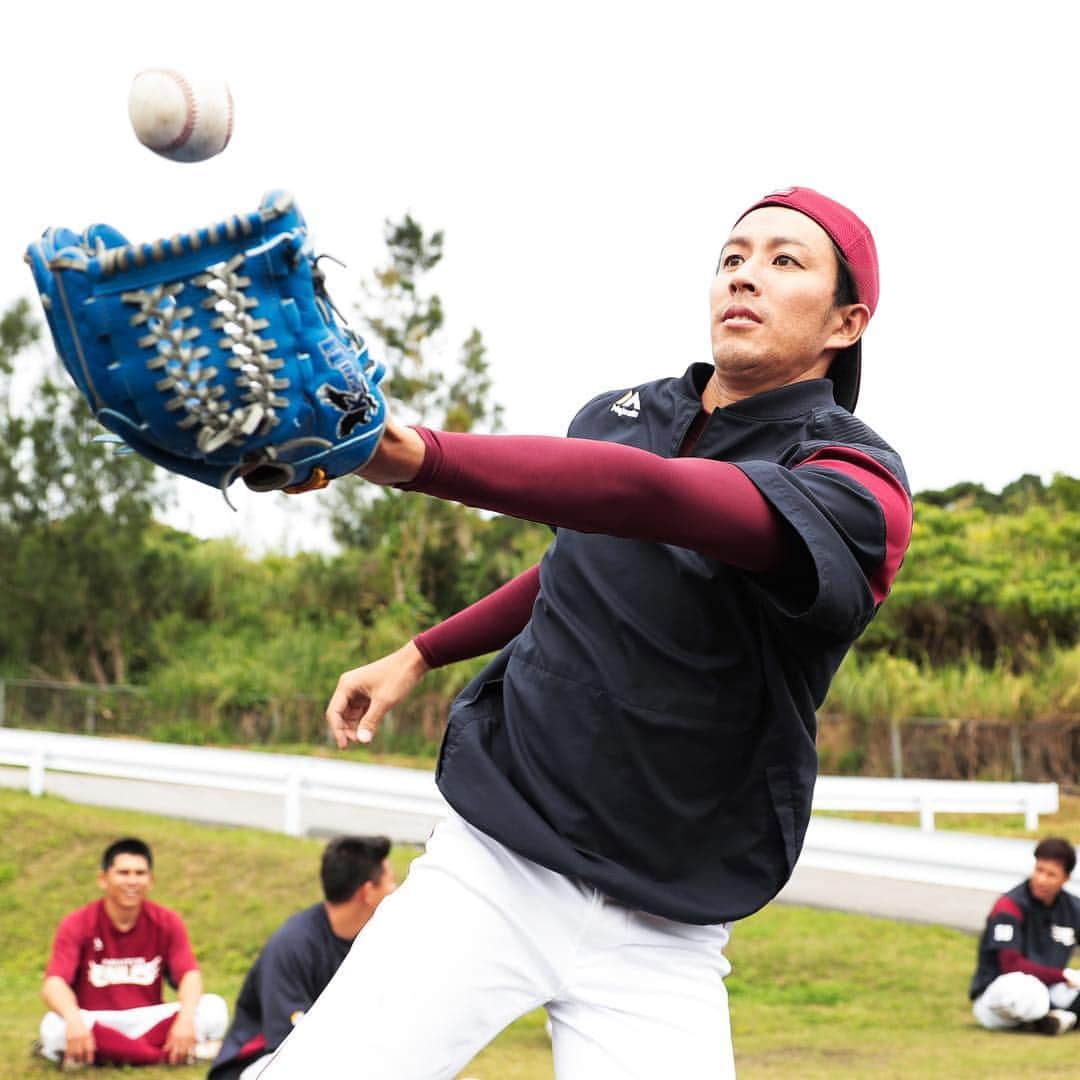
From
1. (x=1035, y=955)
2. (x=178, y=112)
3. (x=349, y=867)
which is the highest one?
(x=178, y=112)

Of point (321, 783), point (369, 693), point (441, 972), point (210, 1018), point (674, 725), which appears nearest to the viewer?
point (441, 972)

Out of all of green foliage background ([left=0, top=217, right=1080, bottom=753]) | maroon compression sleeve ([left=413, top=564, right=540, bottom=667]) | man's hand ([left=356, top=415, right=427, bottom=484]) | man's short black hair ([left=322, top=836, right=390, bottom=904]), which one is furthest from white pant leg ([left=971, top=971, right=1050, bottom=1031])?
green foliage background ([left=0, top=217, right=1080, bottom=753])

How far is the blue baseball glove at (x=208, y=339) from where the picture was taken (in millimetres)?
2133

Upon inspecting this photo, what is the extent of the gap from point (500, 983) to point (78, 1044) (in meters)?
6.11

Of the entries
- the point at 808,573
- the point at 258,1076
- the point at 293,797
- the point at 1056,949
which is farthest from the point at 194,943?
the point at 808,573

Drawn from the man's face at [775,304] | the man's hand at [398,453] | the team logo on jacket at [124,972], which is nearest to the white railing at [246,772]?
the team logo on jacket at [124,972]

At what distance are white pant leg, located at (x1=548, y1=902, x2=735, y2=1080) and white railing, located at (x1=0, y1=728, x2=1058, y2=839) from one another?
1149cm

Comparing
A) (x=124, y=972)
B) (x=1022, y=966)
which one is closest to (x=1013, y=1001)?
(x=1022, y=966)

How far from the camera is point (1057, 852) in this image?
9.80m

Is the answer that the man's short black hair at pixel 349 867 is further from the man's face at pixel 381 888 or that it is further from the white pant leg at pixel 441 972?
the white pant leg at pixel 441 972

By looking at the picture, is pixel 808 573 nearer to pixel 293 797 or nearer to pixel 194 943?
pixel 194 943

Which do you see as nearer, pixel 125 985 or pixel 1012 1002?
pixel 125 985

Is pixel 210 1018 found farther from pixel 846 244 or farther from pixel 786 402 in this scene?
pixel 846 244

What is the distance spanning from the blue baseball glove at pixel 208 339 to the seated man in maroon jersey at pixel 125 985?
6.62m
